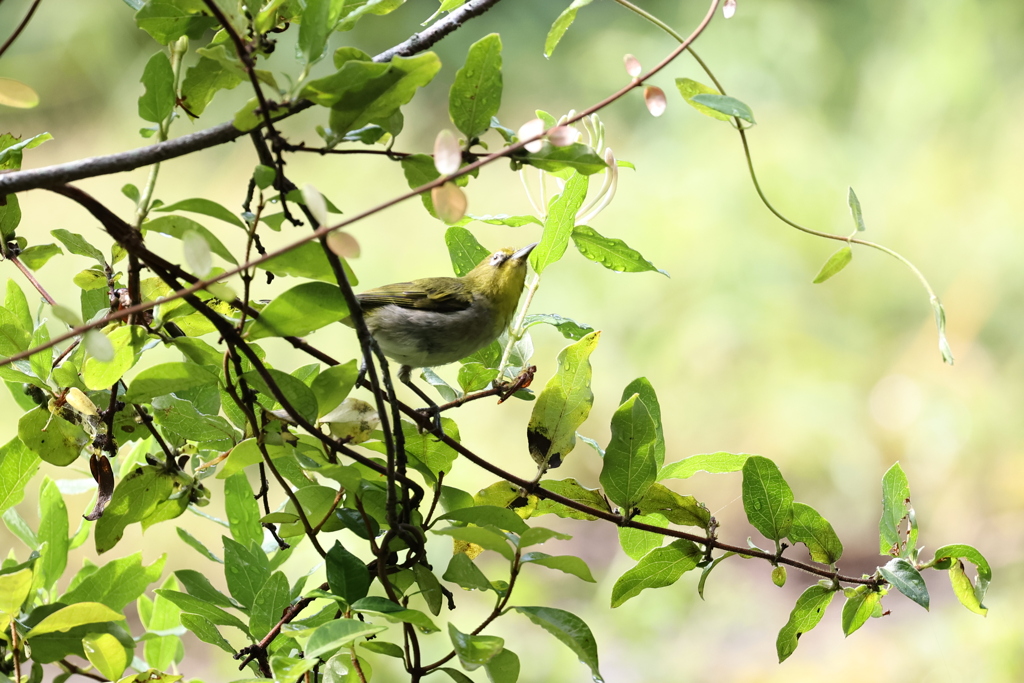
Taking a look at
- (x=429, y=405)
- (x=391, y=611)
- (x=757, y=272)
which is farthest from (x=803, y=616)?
(x=757, y=272)

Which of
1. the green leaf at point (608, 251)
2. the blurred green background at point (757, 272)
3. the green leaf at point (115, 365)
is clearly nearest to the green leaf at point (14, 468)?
the green leaf at point (115, 365)

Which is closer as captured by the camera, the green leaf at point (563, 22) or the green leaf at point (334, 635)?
the green leaf at point (334, 635)

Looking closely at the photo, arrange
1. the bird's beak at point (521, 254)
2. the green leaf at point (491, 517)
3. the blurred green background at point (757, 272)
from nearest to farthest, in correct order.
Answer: the green leaf at point (491, 517) → the bird's beak at point (521, 254) → the blurred green background at point (757, 272)

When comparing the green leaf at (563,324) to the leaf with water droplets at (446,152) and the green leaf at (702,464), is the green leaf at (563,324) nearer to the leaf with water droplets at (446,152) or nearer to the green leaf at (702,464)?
the green leaf at (702,464)

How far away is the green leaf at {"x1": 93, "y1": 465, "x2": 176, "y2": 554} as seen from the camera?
1.44 ft

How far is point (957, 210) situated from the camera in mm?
2266

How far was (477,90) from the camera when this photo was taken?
365 millimetres

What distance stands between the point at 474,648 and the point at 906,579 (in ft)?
0.76

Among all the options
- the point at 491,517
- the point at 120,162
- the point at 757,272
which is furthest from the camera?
the point at 757,272

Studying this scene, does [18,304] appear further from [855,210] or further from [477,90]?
[855,210]

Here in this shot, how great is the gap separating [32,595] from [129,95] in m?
2.39

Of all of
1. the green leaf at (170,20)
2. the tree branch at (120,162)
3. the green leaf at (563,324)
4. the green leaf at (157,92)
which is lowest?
the green leaf at (563,324)

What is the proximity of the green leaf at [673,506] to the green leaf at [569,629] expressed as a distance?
81mm

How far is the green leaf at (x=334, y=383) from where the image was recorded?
38 centimetres
